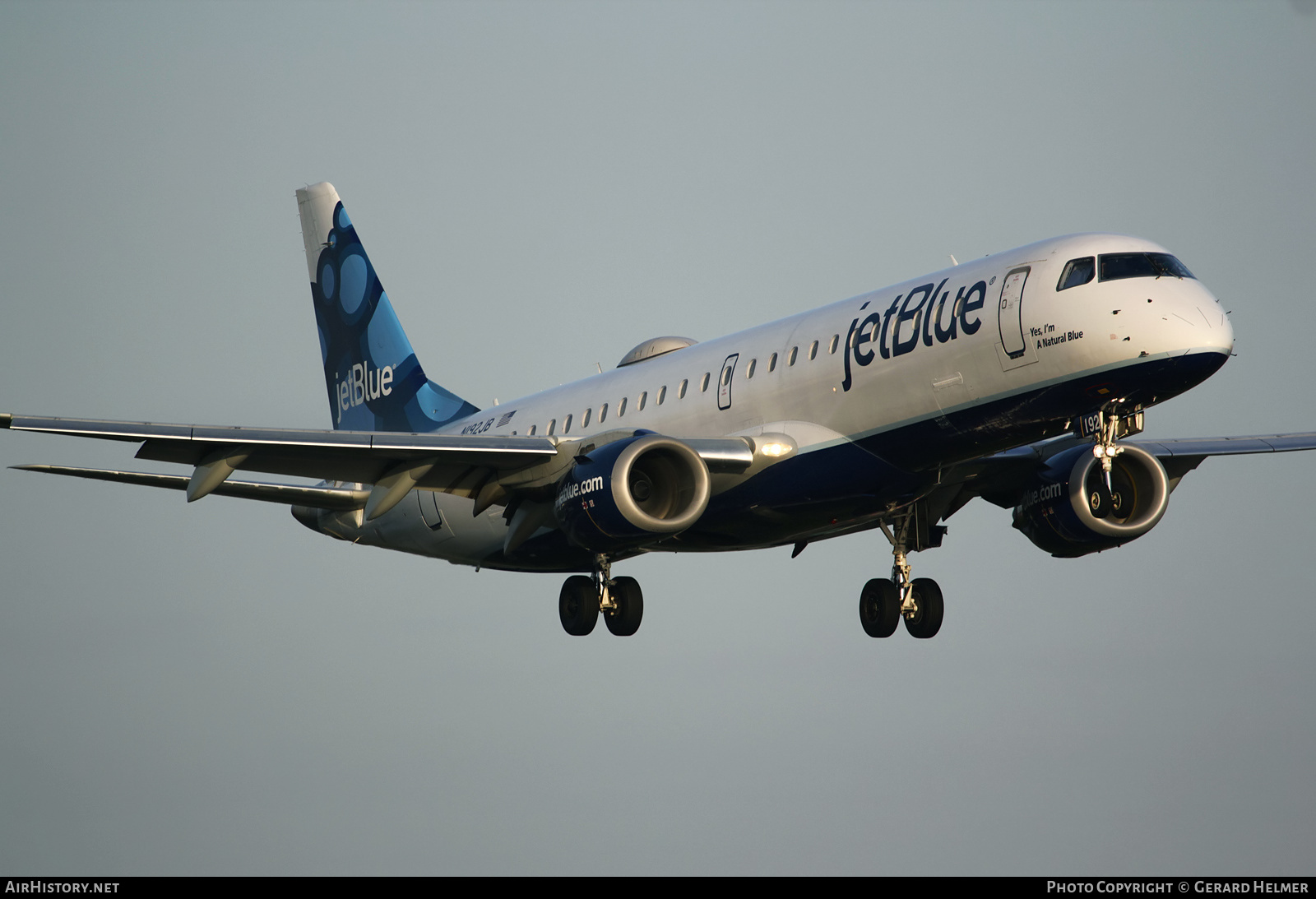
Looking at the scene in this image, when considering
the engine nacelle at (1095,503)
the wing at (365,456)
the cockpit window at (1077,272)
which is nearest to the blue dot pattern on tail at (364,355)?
the wing at (365,456)

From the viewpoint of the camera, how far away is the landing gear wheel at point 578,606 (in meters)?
32.7

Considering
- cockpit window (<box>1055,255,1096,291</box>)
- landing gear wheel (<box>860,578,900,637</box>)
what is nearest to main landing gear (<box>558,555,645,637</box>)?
landing gear wheel (<box>860,578,900,637</box>)

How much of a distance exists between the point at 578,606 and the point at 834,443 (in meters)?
8.38

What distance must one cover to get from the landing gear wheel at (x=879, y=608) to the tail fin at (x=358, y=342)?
37.3 feet

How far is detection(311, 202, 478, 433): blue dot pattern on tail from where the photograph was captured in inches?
1532

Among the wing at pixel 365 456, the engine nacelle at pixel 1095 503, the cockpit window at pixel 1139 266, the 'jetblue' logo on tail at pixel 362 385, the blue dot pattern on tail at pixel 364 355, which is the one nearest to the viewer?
the cockpit window at pixel 1139 266

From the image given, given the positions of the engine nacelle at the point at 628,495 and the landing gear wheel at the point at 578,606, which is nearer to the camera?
the engine nacelle at the point at 628,495

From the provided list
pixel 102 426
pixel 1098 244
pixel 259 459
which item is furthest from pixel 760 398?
pixel 102 426

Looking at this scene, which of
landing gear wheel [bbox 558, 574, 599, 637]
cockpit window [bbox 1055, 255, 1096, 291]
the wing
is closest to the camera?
cockpit window [bbox 1055, 255, 1096, 291]

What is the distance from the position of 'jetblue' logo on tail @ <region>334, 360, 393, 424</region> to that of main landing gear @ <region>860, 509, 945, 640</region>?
14.4 meters

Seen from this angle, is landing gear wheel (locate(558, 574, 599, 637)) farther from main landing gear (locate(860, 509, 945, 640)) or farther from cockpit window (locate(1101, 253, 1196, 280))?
cockpit window (locate(1101, 253, 1196, 280))

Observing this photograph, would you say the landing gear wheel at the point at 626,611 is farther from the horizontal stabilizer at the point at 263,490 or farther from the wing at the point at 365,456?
the horizontal stabilizer at the point at 263,490

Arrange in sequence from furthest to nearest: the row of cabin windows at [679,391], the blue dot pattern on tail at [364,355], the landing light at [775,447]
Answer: the blue dot pattern on tail at [364,355] < the row of cabin windows at [679,391] < the landing light at [775,447]

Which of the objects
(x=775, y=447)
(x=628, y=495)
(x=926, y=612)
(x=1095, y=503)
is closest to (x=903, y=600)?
(x=926, y=612)
